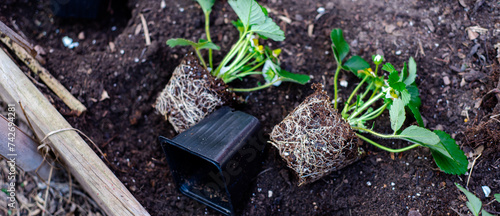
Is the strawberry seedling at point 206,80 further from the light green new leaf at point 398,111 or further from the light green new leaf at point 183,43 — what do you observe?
the light green new leaf at point 398,111

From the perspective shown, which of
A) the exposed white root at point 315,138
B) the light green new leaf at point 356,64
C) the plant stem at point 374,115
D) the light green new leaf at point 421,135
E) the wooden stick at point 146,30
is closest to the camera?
the light green new leaf at point 421,135

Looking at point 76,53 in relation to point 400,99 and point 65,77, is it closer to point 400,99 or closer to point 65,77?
point 65,77

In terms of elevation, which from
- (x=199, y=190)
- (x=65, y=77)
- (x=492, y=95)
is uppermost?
(x=65, y=77)

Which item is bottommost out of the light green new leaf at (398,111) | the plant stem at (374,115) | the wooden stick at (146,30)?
the plant stem at (374,115)

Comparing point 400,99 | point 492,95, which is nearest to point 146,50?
point 400,99

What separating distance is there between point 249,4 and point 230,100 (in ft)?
1.43

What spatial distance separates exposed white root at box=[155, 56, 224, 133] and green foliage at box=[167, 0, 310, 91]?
0.09 m

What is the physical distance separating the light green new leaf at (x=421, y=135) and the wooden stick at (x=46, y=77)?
4.64 ft

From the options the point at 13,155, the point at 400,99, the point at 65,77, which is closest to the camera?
the point at 400,99

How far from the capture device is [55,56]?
179cm

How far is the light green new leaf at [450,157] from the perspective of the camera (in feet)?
4.10

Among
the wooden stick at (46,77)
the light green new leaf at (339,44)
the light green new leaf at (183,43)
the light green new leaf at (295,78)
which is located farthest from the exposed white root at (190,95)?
the light green new leaf at (339,44)

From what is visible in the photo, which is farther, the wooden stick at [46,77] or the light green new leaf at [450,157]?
the wooden stick at [46,77]

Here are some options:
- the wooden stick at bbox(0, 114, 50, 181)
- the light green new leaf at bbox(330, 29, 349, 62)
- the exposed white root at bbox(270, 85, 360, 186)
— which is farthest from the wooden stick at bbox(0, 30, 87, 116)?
the light green new leaf at bbox(330, 29, 349, 62)
